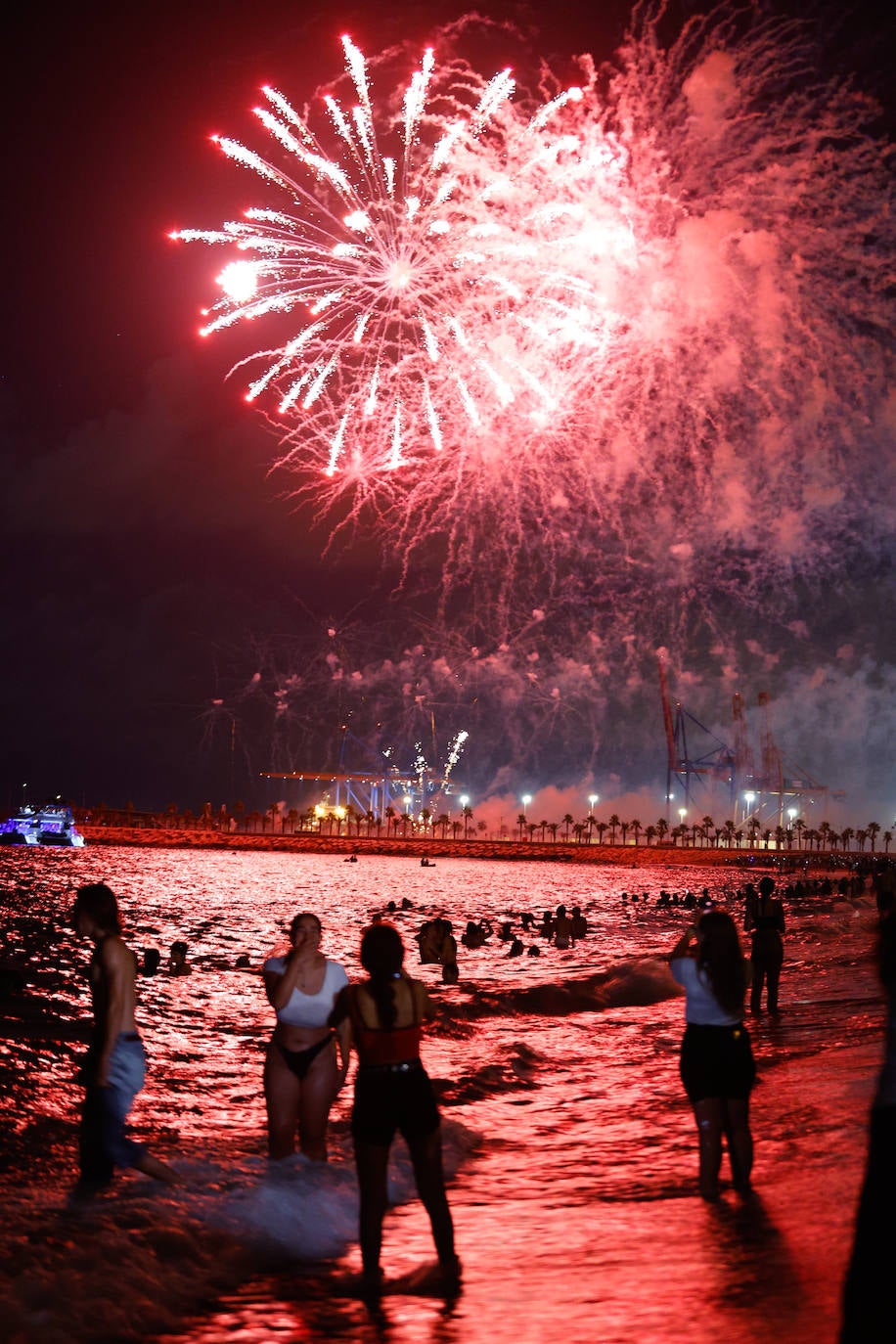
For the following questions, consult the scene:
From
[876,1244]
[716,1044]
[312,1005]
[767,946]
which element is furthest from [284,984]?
[767,946]

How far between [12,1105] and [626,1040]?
7.45 m

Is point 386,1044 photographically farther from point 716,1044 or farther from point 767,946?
point 767,946

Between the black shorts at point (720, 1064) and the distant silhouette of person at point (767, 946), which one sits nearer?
the black shorts at point (720, 1064)

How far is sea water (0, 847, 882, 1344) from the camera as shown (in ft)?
17.3

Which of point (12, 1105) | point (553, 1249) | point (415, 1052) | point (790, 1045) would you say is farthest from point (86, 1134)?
point (790, 1045)

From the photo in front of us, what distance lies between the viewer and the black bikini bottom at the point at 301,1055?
22.1ft

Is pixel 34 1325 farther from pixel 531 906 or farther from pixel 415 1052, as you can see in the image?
pixel 531 906

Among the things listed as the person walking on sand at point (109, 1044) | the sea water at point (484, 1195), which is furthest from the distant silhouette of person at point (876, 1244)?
the person walking on sand at point (109, 1044)

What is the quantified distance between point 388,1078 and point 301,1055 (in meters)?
1.69

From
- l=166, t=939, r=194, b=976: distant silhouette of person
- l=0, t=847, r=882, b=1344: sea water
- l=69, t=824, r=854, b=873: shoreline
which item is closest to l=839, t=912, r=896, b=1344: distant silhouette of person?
l=0, t=847, r=882, b=1344: sea water

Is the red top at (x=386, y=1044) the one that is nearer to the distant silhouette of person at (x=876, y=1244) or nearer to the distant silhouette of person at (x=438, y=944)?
the distant silhouette of person at (x=876, y=1244)

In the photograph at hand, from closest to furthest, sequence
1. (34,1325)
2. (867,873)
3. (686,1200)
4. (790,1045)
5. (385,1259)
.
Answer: (34,1325)
(385,1259)
(686,1200)
(790,1045)
(867,873)

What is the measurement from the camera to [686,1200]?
687 cm

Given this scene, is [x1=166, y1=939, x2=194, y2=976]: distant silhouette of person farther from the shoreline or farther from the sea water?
the shoreline
